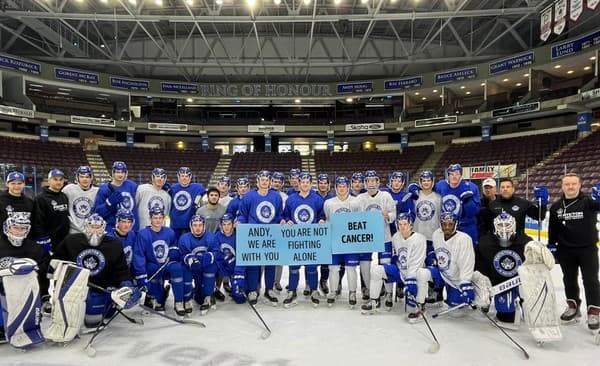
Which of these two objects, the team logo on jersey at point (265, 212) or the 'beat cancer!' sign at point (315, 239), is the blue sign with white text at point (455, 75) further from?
the team logo on jersey at point (265, 212)

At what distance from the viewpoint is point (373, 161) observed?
24625 millimetres

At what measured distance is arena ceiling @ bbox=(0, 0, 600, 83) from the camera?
58.3 ft

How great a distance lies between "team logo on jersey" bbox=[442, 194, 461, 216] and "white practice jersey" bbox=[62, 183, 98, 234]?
188 inches

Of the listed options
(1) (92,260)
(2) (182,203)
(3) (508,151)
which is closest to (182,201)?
(2) (182,203)

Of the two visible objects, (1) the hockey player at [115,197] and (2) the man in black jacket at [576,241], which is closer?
(2) the man in black jacket at [576,241]

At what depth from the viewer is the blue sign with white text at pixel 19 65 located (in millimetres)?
19891

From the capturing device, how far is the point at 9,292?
3.34 metres

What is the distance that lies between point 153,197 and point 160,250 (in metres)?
1.04

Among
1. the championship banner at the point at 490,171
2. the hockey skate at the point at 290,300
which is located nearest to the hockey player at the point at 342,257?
the hockey skate at the point at 290,300

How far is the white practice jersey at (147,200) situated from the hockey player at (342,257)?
229 centimetres

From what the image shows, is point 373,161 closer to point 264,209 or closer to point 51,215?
point 264,209

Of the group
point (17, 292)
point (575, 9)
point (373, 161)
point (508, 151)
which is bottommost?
point (17, 292)

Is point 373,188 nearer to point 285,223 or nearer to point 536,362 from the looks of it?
point 285,223

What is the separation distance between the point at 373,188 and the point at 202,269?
8.32ft
